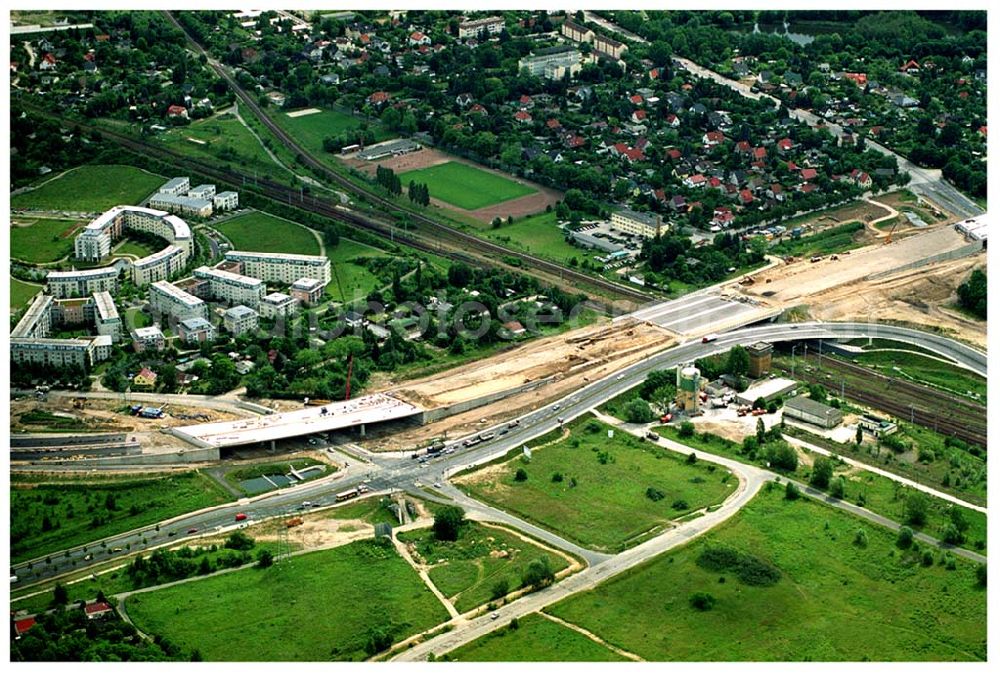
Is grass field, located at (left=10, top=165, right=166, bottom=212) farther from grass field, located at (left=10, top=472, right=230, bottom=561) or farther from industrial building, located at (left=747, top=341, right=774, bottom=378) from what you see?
industrial building, located at (left=747, top=341, right=774, bottom=378)

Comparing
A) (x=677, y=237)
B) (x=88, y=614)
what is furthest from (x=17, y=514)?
(x=677, y=237)

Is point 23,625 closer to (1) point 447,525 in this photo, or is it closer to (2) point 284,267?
(1) point 447,525

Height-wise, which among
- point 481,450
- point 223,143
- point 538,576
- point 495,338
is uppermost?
point 223,143

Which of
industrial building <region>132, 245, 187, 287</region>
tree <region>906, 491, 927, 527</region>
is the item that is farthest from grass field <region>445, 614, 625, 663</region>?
industrial building <region>132, 245, 187, 287</region>

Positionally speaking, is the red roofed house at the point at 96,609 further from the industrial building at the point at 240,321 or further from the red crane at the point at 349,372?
the industrial building at the point at 240,321

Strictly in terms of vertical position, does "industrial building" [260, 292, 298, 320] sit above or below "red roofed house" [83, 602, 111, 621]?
above

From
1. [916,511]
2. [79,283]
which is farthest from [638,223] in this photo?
[916,511]
